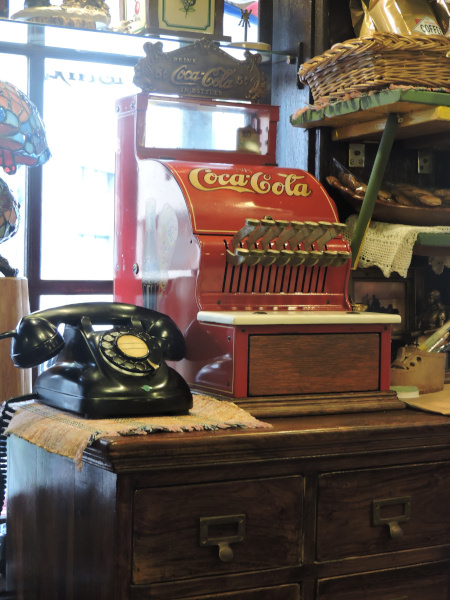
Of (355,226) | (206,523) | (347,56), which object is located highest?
(347,56)

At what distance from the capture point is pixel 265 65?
8.14 feet

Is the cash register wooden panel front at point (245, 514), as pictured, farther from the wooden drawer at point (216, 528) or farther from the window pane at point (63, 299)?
the window pane at point (63, 299)

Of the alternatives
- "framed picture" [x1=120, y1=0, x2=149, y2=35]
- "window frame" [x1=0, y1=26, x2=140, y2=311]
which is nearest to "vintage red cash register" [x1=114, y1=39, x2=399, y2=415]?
"framed picture" [x1=120, y1=0, x2=149, y2=35]

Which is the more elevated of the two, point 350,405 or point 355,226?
→ point 355,226

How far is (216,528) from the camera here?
150 cm

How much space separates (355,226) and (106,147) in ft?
4.01

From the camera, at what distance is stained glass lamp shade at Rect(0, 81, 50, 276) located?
6.72 feet

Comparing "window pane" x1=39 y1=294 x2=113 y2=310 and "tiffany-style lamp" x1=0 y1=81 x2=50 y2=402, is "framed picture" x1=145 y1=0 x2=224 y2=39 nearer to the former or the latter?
"tiffany-style lamp" x1=0 y1=81 x2=50 y2=402

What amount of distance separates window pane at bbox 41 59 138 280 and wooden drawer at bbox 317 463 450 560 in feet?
5.15

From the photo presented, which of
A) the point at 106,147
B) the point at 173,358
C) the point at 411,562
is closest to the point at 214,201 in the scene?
the point at 173,358

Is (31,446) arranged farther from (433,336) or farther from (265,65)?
(265,65)

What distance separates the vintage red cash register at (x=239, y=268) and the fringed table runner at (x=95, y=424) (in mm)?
99

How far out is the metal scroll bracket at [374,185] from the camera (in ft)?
6.73

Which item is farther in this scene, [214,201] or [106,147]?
[106,147]
